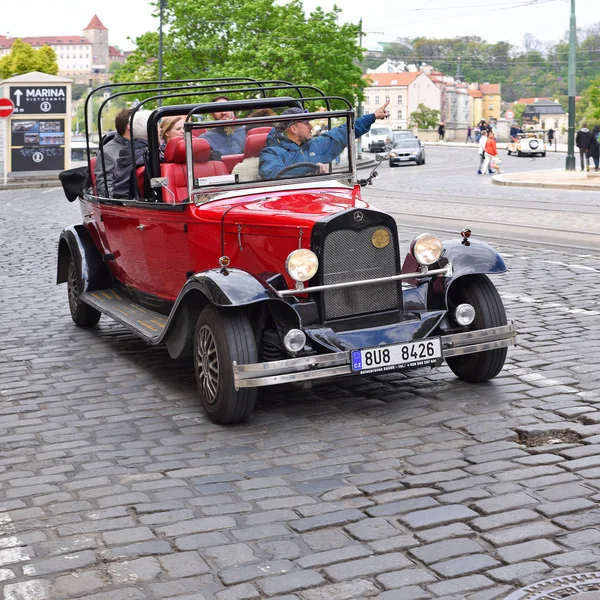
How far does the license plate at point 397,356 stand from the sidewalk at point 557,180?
22.4 metres

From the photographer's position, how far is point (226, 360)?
6.20 m

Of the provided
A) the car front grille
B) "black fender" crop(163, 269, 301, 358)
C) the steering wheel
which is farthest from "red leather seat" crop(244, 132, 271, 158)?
the car front grille

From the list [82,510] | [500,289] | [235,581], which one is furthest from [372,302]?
[500,289]

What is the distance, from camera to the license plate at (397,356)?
6.34 metres

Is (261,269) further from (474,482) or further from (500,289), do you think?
(500,289)

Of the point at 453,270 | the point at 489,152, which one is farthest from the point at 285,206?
the point at 489,152

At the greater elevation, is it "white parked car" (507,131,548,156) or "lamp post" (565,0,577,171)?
"lamp post" (565,0,577,171)

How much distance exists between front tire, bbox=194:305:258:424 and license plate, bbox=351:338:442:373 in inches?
24.2

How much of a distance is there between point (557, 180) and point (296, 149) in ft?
79.4

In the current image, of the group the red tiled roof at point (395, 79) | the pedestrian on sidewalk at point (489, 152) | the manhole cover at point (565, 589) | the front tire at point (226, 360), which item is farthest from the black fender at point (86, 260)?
the red tiled roof at point (395, 79)

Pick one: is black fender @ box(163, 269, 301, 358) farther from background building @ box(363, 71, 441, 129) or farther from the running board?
background building @ box(363, 71, 441, 129)

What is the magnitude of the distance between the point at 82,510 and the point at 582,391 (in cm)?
332

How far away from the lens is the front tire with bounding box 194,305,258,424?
620 centimetres

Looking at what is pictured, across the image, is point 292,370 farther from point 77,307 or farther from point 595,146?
point 595,146
